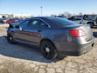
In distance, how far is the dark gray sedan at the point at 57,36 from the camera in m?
5.16

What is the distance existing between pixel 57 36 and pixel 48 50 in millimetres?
699

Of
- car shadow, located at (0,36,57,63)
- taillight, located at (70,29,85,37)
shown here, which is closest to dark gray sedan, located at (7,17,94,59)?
taillight, located at (70,29,85,37)

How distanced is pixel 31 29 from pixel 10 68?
84.0 inches

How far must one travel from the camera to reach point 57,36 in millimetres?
5508

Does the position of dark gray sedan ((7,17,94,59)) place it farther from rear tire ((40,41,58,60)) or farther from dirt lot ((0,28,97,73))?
dirt lot ((0,28,97,73))

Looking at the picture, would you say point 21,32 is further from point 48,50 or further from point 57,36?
point 57,36

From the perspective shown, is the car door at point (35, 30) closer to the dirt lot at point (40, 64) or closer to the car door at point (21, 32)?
the car door at point (21, 32)

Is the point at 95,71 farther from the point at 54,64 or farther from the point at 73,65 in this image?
the point at 54,64

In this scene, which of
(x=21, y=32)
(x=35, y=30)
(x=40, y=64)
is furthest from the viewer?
(x=21, y=32)

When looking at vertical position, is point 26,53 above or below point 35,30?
below

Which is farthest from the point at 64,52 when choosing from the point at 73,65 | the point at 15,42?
the point at 15,42

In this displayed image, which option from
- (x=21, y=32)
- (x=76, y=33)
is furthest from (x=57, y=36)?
(x=21, y=32)

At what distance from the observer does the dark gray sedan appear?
5.16 metres

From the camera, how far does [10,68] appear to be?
16.4 feet
